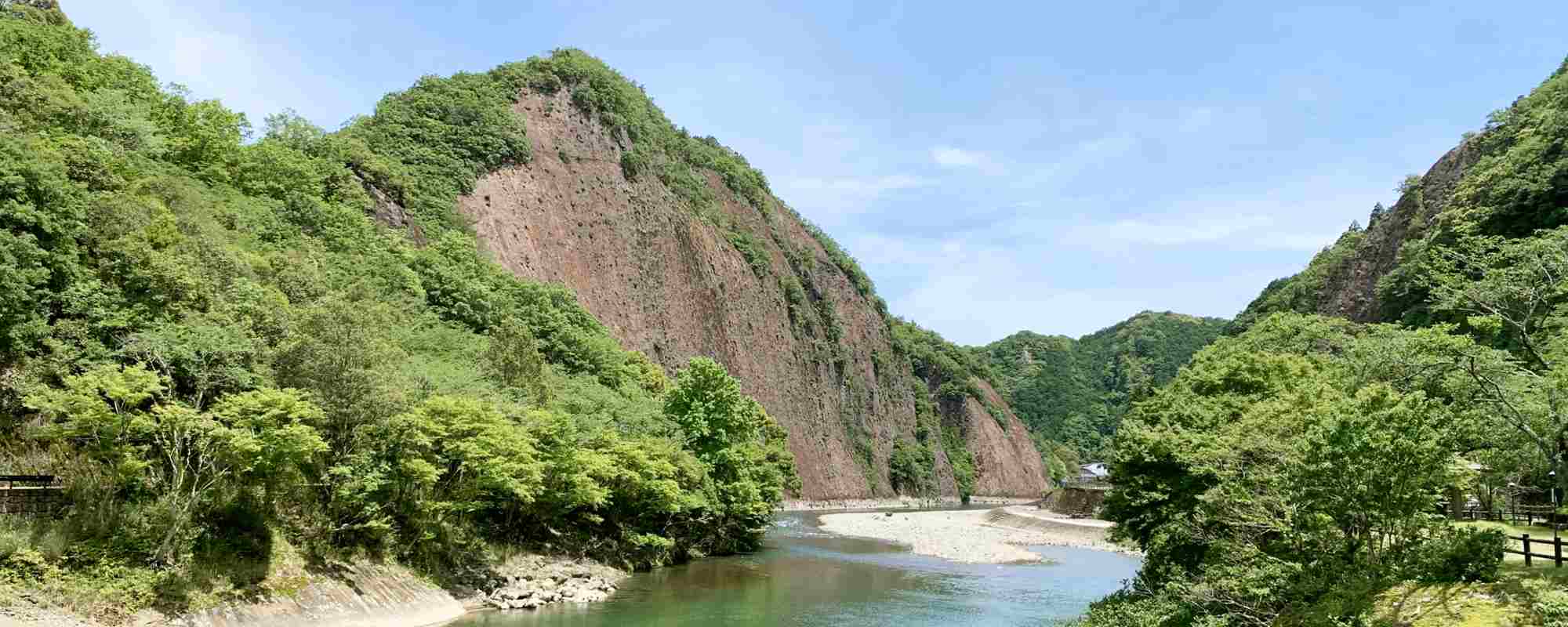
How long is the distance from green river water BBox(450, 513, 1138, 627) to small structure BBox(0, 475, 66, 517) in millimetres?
9683

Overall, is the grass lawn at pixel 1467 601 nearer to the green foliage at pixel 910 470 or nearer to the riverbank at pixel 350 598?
the riverbank at pixel 350 598

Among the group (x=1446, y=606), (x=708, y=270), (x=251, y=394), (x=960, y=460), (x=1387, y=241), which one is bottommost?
(x=1446, y=606)

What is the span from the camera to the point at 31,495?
20641mm

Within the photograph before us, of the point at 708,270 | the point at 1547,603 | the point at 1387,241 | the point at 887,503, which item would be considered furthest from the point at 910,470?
the point at 1547,603

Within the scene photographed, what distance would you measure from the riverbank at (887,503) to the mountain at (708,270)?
118 centimetres

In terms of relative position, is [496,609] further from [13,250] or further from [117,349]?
[13,250]

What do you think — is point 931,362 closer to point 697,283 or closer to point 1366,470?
point 697,283

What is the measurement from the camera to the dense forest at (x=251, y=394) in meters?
21.4

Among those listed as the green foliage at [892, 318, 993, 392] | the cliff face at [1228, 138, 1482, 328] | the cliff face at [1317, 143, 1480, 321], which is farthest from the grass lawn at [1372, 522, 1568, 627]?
the green foliage at [892, 318, 993, 392]

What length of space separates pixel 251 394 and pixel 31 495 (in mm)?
4560

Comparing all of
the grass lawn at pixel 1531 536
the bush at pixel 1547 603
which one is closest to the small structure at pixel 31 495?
the bush at pixel 1547 603

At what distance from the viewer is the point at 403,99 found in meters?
80.5

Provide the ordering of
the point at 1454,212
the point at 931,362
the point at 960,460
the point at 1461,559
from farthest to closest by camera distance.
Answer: the point at 931,362 < the point at 960,460 < the point at 1454,212 < the point at 1461,559

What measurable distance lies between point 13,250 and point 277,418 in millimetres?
6897
